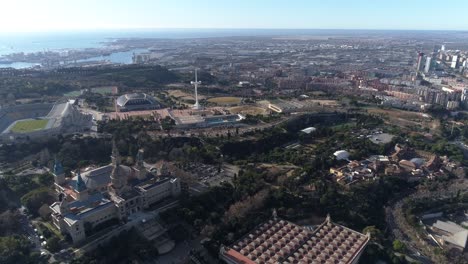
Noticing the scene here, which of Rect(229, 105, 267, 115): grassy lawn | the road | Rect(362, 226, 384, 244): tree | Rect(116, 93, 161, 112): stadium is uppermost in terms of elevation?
Rect(116, 93, 161, 112): stadium

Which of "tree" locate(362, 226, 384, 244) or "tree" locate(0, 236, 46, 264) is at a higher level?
"tree" locate(0, 236, 46, 264)

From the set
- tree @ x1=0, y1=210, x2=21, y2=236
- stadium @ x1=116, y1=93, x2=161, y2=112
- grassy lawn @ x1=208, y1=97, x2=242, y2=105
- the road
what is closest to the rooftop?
the road

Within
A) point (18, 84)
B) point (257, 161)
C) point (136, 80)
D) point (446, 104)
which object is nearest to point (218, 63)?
point (136, 80)

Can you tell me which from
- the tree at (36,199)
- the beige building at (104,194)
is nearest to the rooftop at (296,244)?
the beige building at (104,194)

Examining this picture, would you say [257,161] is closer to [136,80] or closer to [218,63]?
[136,80]

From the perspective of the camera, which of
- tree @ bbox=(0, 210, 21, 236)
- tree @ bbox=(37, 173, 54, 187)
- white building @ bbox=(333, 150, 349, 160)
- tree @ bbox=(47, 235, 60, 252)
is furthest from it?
white building @ bbox=(333, 150, 349, 160)

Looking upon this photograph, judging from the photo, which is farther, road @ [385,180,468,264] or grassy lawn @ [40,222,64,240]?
road @ [385,180,468,264]

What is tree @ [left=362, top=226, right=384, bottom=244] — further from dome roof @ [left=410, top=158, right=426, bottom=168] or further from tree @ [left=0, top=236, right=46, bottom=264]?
tree @ [left=0, top=236, right=46, bottom=264]
